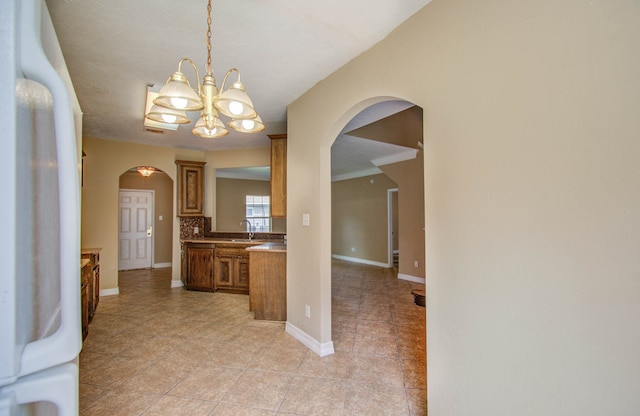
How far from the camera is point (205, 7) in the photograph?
1.71 metres

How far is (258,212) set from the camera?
8820 mm

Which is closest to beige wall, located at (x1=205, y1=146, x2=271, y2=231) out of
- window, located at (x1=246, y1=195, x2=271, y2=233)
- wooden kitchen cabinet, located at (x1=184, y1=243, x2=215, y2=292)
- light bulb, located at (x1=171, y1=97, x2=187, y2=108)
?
wooden kitchen cabinet, located at (x1=184, y1=243, x2=215, y2=292)

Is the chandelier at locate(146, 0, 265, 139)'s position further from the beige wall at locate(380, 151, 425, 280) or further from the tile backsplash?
the beige wall at locate(380, 151, 425, 280)

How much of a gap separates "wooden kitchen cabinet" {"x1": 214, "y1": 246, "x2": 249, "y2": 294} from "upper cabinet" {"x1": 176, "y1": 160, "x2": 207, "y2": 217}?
907 millimetres

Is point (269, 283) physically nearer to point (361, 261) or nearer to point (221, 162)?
point (221, 162)

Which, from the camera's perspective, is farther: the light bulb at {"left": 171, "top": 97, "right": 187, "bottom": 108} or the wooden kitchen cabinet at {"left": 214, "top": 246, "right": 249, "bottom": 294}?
the wooden kitchen cabinet at {"left": 214, "top": 246, "right": 249, "bottom": 294}

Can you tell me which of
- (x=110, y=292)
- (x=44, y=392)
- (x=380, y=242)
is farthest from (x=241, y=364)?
(x=380, y=242)

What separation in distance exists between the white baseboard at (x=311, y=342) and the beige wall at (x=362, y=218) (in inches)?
171

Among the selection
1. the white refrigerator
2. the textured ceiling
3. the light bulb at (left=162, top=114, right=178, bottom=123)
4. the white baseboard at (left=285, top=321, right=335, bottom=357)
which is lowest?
the white baseboard at (left=285, top=321, right=335, bottom=357)

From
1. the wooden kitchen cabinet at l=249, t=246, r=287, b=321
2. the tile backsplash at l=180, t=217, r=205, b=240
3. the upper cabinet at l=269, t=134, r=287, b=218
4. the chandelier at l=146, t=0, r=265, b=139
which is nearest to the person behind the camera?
the chandelier at l=146, t=0, r=265, b=139

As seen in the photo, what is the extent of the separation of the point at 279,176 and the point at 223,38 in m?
1.77

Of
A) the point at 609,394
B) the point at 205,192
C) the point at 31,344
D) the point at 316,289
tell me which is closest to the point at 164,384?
the point at 316,289

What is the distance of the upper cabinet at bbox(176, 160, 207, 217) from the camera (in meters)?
5.11

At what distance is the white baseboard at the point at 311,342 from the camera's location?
263cm
